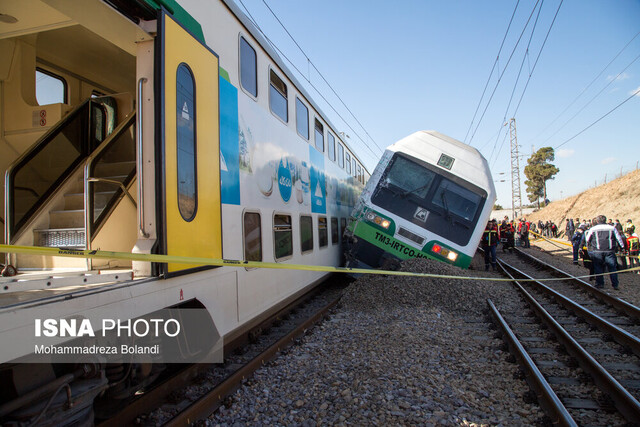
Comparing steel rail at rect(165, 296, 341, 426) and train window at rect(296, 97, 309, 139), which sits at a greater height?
train window at rect(296, 97, 309, 139)

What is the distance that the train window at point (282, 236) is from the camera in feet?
18.0

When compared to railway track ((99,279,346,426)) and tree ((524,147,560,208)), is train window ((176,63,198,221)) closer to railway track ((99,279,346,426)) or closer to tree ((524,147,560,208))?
railway track ((99,279,346,426))

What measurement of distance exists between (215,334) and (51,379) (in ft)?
5.07

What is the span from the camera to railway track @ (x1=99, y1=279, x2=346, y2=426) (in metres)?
3.04

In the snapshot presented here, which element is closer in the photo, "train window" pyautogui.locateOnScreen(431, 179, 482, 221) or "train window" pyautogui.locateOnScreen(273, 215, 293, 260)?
"train window" pyautogui.locateOnScreen(273, 215, 293, 260)

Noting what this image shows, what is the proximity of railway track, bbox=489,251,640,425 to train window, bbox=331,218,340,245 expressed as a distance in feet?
13.0

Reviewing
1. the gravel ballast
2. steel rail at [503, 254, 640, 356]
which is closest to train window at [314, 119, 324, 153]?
the gravel ballast

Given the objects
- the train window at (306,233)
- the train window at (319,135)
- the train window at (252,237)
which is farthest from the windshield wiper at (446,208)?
the train window at (252,237)

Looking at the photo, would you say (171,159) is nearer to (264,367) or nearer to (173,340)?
(173,340)

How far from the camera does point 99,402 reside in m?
3.04

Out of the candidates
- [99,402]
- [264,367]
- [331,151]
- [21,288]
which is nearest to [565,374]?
[264,367]

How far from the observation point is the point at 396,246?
8.33m

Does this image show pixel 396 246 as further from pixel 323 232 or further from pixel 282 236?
pixel 282 236

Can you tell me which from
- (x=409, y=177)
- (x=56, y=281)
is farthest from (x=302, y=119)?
(x=56, y=281)
